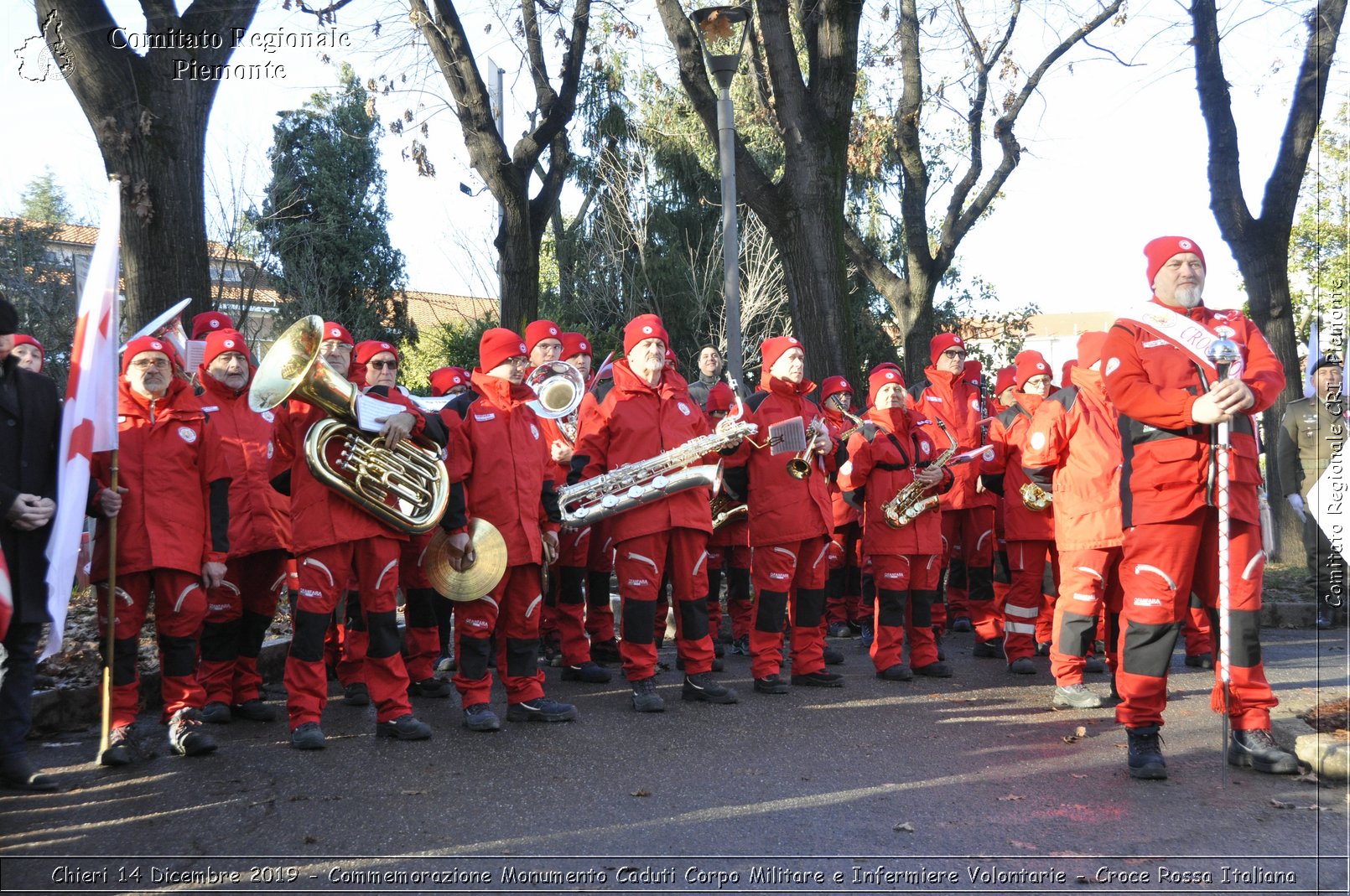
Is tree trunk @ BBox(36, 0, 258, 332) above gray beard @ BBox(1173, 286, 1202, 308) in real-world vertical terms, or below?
above

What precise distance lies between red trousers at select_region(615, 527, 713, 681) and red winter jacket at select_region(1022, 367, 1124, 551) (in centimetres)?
229

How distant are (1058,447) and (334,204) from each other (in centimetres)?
2677

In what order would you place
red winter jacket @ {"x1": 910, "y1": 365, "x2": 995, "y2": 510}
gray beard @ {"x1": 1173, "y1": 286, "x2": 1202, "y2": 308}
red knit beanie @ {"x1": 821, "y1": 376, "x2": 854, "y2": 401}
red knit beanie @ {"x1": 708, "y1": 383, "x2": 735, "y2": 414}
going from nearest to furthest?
gray beard @ {"x1": 1173, "y1": 286, "x2": 1202, "y2": 308}
red knit beanie @ {"x1": 708, "y1": 383, "x2": 735, "y2": 414}
red winter jacket @ {"x1": 910, "y1": 365, "x2": 995, "y2": 510}
red knit beanie @ {"x1": 821, "y1": 376, "x2": 854, "y2": 401}

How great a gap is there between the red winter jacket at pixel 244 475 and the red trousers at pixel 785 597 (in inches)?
121

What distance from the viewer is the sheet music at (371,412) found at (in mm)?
6230

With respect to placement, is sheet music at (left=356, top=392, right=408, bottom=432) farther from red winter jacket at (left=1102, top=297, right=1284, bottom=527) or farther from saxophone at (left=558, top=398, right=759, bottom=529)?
red winter jacket at (left=1102, top=297, right=1284, bottom=527)

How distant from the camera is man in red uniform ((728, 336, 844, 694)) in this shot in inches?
313

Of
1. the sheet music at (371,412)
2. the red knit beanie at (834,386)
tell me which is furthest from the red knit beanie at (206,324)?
the red knit beanie at (834,386)

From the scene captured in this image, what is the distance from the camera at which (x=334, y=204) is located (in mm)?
31125

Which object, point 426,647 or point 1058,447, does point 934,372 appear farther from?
point 426,647

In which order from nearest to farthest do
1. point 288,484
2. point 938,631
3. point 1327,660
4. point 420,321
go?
point 288,484
point 1327,660
point 938,631
point 420,321

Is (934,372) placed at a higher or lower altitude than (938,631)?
higher

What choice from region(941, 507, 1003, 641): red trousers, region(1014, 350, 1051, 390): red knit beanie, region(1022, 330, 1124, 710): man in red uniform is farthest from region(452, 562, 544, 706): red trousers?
region(1014, 350, 1051, 390): red knit beanie

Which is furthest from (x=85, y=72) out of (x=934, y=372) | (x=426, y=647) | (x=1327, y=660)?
(x=1327, y=660)
